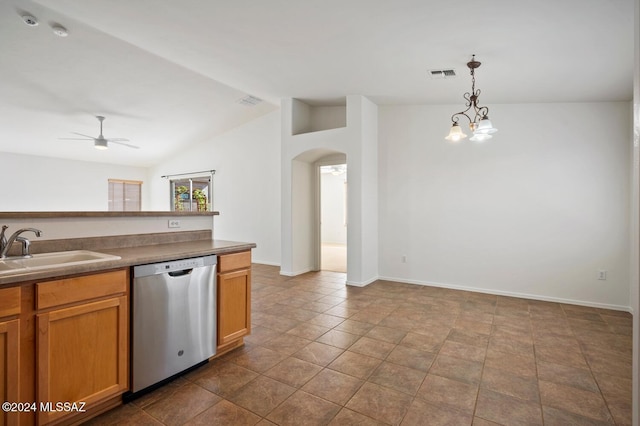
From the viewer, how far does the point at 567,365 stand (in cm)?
252

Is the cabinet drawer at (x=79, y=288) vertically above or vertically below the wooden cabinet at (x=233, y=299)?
above

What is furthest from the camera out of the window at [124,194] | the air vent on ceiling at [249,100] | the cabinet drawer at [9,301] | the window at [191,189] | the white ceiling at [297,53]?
the window at [124,194]

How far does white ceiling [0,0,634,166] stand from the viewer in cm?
262

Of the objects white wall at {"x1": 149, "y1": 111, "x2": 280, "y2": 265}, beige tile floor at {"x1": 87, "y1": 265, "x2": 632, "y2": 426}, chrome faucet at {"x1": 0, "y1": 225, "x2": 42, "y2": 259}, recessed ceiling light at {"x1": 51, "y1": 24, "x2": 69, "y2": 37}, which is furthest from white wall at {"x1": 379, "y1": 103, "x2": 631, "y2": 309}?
chrome faucet at {"x1": 0, "y1": 225, "x2": 42, "y2": 259}

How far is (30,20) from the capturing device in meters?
3.19

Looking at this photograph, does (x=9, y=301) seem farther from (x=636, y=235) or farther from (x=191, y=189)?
(x=191, y=189)

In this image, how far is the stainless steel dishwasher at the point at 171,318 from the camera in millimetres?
1982

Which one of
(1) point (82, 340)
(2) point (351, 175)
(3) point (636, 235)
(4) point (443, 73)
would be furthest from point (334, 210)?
(3) point (636, 235)

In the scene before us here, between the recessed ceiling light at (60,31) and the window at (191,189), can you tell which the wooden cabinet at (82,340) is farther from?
the window at (191,189)

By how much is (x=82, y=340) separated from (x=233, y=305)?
3.56ft

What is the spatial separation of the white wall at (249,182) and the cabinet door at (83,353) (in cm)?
460

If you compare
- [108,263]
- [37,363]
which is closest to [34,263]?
[108,263]

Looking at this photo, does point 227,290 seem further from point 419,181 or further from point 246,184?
point 246,184

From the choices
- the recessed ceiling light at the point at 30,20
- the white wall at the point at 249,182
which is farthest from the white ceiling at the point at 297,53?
the white wall at the point at 249,182
